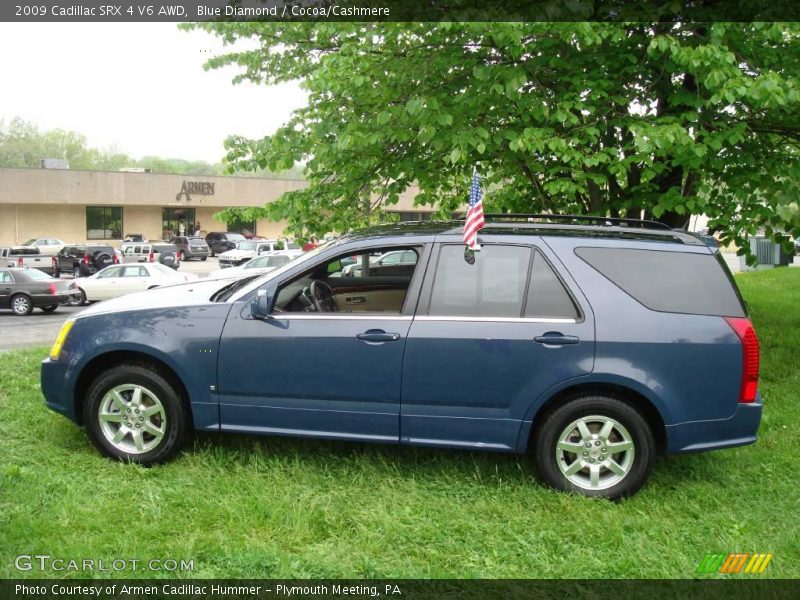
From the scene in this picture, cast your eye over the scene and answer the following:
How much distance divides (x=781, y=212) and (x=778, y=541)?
5357mm

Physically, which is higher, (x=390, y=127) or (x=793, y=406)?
(x=390, y=127)

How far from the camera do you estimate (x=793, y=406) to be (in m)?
6.61

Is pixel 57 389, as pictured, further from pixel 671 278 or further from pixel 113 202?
pixel 113 202

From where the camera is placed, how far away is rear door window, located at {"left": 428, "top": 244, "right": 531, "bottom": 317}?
465 centimetres

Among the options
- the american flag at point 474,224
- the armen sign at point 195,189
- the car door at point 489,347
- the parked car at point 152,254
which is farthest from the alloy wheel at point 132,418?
the armen sign at point 195,189

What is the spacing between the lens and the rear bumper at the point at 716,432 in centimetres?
448

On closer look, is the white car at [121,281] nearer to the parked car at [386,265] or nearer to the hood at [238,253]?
the hood at [238,253]

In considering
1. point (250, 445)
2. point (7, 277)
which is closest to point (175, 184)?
point (7, 277)

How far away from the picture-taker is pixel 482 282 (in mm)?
4715

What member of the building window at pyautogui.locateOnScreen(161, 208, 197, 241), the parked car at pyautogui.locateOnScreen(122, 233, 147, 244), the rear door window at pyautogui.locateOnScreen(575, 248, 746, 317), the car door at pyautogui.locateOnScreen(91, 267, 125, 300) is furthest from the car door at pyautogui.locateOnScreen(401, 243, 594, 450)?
the building window at pyautogui.locateOnScreen(161, 208, 197, 241)

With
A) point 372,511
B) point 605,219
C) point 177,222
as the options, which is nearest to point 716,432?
point 605,219

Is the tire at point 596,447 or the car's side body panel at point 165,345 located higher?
the car's side body panel at point 165,345

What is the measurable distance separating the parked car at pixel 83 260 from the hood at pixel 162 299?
2882cm

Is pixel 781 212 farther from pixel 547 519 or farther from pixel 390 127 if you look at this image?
pixel 547 519
